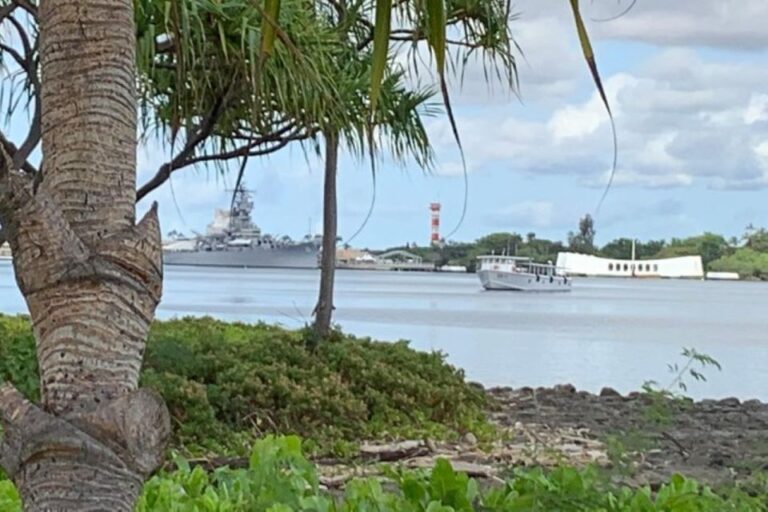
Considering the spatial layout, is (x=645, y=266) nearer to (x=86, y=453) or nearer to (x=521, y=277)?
(x=521, y=277)

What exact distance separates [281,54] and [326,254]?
2.82 meters

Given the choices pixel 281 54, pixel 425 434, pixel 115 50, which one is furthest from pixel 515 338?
pixel 115 50

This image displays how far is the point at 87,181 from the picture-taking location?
3.80 ft

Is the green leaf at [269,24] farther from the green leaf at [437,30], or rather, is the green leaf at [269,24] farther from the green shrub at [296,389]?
the green shrub at [296,389]

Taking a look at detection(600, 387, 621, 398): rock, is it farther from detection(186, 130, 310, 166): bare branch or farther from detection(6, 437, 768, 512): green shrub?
detection(6, 437, 768, 512): green shrub

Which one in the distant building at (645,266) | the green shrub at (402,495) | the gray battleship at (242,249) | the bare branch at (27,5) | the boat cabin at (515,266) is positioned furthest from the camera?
the boat cabin at (515,266)

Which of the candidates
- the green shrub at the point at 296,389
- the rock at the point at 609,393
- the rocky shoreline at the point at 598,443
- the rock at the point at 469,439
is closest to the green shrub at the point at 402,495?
the rocky shoreline at the point at 598,443

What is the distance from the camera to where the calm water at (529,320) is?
30.0ft

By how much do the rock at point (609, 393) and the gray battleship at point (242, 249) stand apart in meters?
2.33

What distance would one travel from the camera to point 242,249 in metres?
9.57

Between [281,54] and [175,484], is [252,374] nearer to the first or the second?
[281,54]

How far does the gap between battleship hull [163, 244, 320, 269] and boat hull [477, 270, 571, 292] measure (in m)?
4.67

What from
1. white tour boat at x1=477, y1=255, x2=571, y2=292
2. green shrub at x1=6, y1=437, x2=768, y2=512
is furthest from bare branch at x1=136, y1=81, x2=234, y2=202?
white tour boat at x1=477, y1=255, x2=571, y2=292

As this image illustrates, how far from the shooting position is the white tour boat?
48.6 feet
